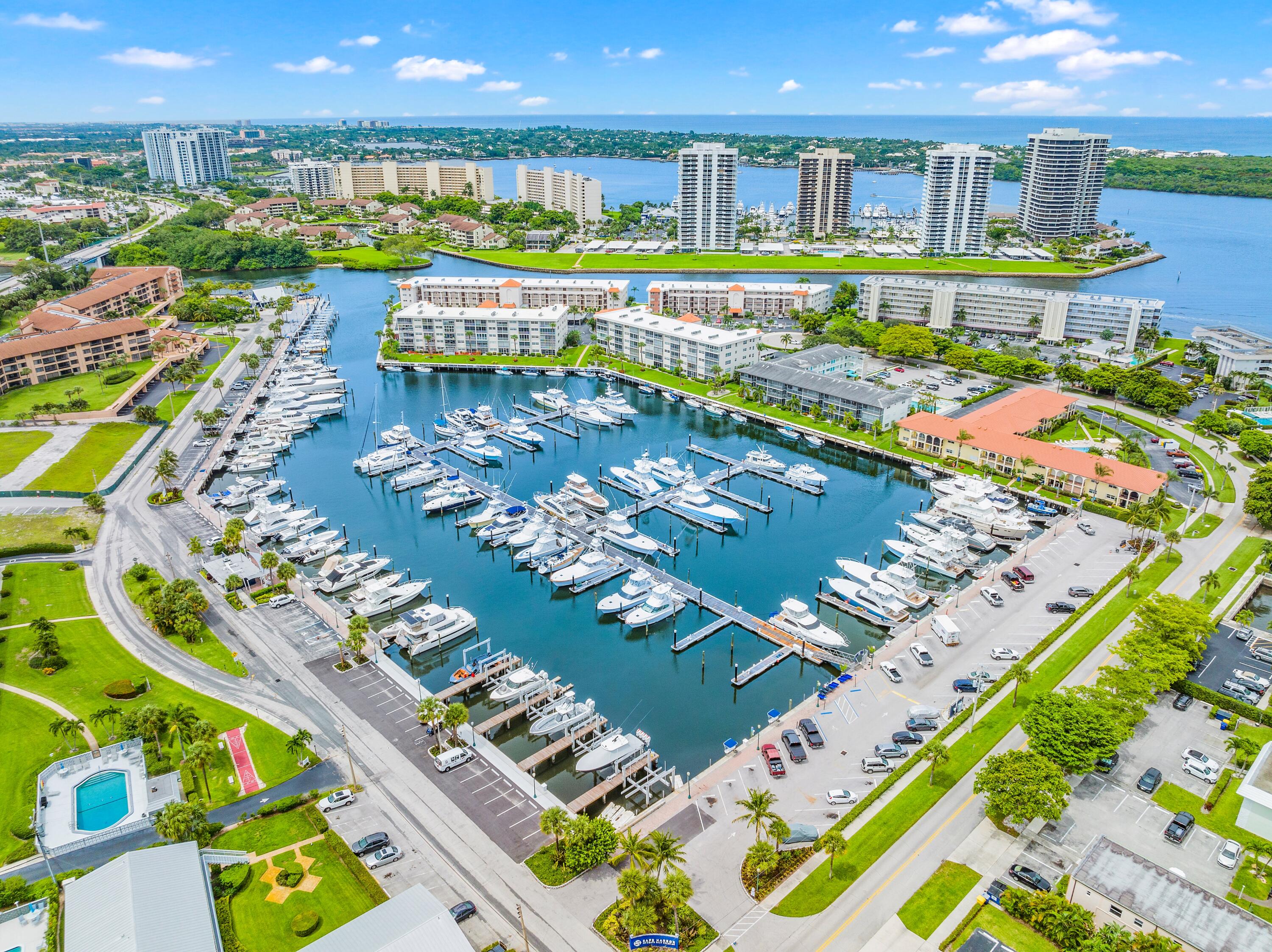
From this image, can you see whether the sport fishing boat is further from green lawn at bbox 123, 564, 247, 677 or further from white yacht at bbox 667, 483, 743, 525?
green lawn at bbox 123, 564, 247, 677

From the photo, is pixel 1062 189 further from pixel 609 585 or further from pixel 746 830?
pixel 746 830

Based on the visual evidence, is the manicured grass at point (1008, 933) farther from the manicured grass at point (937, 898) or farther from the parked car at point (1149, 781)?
the parked car at point (1149, 781)

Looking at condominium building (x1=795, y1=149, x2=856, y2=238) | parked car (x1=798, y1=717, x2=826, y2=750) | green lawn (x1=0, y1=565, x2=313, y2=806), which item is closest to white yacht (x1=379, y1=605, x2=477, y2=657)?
green lawn (x1=0, y1=565, x2=313, y2=806)

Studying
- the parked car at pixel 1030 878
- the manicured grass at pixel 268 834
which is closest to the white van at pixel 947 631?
the parked car at pixel 1030 878

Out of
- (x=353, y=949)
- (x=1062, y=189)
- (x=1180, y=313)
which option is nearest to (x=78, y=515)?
(x=353, y=949)

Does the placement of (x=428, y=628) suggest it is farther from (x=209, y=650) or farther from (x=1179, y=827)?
(x=1179, y=827)

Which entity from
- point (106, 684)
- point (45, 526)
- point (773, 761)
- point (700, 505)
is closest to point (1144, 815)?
point (773, 761)
